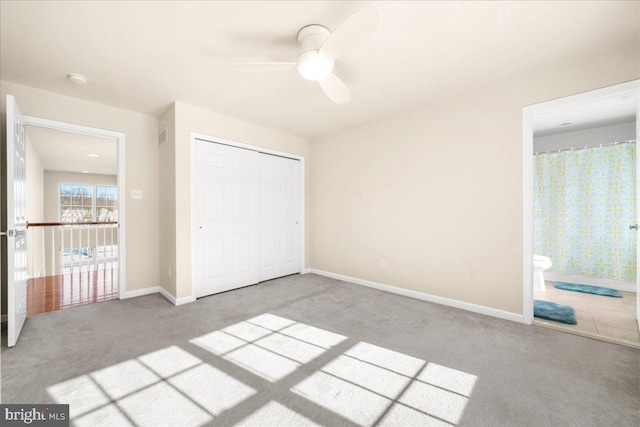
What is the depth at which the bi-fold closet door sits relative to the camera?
11.8ft

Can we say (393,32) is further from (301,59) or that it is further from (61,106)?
(61,106)

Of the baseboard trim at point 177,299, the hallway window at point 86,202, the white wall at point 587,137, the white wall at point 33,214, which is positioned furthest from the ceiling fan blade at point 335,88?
the hallway window at point 86,202

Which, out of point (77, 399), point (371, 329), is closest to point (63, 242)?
point (77, 399)

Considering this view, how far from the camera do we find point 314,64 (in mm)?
2033

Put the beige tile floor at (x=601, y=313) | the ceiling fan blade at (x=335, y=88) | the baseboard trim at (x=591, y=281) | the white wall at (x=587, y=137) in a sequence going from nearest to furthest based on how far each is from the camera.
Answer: the ceiling fan blade at (x=335, y=88) → the beige tile floor at (x=601, y=313) → the baseboard trim at (x=591, y=281) → the white wall at (x=587, y=137)

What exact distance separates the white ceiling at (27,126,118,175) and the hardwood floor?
2.26m

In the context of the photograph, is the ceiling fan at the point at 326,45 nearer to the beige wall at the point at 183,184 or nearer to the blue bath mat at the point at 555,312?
the beige wall at the point at 183,184

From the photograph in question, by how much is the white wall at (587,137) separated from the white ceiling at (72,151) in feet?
23.2

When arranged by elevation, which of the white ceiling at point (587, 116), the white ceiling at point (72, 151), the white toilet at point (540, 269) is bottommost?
the white toilet at point (540, 269)

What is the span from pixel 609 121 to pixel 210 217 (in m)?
5.68

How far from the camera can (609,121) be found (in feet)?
12.5

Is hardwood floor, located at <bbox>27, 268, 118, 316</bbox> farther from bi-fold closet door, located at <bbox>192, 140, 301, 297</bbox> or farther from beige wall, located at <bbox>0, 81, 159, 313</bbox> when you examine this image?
bi-fold closet door, located at <bbox>192, 140, 301, 297</bbox>

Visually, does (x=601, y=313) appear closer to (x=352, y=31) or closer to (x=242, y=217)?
(x=352, y=31)

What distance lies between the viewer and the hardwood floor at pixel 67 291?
10.8 feet
